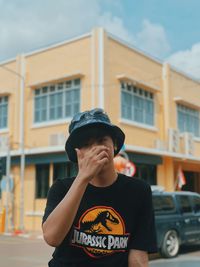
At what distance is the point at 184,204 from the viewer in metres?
12.4

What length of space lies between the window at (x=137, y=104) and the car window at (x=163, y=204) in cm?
895

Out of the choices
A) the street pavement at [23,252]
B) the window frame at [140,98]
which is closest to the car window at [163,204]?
the street pavement at [23,252]

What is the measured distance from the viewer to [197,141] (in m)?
25.7

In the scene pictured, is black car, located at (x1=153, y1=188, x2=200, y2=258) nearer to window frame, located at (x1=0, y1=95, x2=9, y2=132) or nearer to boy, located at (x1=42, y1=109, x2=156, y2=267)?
boy, located at (x1=42, y1=109, x2=156, y2=267)

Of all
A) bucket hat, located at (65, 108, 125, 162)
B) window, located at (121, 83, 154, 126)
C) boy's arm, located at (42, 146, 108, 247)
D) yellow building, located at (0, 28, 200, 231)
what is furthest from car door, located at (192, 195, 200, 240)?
boy's arm, located at (42, 146, 108, 247)

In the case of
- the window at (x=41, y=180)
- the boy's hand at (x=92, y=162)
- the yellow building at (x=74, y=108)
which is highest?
the yellow building at (x=74, y=108)

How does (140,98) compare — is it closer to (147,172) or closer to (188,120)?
(147,172)

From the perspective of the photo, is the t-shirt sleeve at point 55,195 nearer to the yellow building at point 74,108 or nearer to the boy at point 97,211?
the boy at point 97,211

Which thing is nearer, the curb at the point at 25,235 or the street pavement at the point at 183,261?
the street pavement at the point at 183,261

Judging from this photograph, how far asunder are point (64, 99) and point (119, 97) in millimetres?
2575

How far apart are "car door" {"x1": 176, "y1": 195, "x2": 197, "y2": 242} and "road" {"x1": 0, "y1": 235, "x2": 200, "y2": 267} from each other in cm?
50

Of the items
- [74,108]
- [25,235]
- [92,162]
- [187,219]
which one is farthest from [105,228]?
[74,108]

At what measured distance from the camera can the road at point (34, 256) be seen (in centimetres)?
1021

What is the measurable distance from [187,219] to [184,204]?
1.52ft
